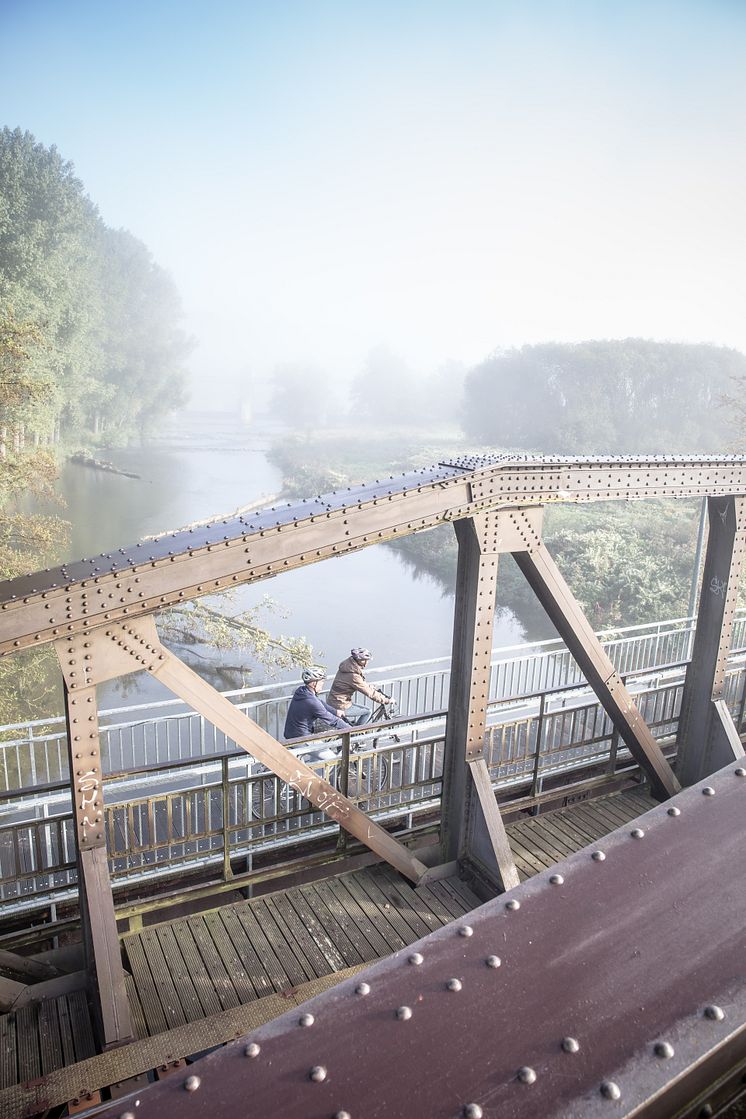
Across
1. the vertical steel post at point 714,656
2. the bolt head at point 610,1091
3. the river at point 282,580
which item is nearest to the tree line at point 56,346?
the river at point 282,580

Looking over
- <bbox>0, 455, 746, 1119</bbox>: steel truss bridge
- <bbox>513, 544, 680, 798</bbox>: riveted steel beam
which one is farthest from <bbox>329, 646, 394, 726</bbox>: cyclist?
<bbox>513, 544, 680, 798</bbox>: riveted steel beam

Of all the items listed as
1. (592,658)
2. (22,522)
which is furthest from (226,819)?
(22,522)

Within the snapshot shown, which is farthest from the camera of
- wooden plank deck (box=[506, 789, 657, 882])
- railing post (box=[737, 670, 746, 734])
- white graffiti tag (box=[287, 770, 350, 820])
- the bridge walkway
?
railing post (box=[737, 670, 746, 734])

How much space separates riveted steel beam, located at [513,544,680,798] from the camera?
6.73 meters

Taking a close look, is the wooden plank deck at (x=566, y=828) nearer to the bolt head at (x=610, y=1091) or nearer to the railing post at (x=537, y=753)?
the railing post at (x=537, y=753)

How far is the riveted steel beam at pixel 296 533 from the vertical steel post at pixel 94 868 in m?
0.56

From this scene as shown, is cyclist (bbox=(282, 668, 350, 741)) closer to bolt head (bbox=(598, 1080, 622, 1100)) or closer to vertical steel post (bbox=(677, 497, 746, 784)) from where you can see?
vertical steel post (bbox=(677, 497, 746, 784))

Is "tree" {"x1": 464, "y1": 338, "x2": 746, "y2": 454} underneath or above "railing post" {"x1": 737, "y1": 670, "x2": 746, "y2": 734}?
above

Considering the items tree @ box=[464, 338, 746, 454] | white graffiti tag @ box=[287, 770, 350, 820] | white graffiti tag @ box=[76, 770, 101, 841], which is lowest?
white graffiti tag @ box=[287, 770, 350, 820]

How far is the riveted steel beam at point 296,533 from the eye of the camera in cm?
476

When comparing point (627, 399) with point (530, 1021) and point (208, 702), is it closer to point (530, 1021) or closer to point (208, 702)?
point (208, 702)

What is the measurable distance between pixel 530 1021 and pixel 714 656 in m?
8.05

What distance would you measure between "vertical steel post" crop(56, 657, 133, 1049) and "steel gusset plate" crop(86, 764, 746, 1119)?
408cm

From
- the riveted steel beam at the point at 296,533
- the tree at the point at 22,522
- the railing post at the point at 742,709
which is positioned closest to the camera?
the riveted steel beam at the point at 296,533
